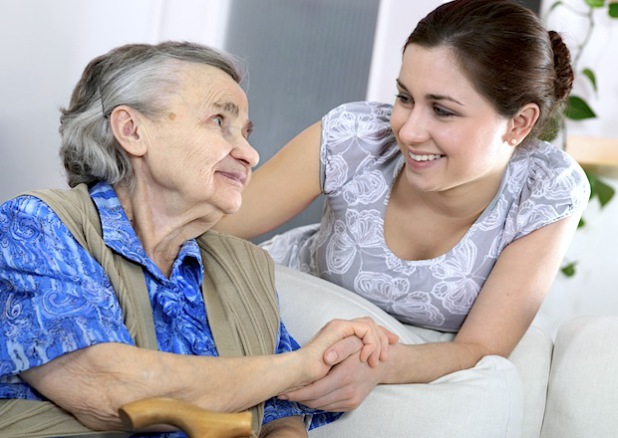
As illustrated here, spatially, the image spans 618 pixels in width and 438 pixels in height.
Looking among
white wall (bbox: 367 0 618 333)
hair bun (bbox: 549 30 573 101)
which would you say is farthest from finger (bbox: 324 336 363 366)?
white wall (bbox: 367 0 618 333)

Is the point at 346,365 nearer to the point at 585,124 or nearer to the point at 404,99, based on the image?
the point at 404,99

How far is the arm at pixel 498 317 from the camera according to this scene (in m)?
1.80

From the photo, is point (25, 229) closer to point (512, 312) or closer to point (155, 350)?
point (155, 350)

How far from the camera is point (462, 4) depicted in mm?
2059

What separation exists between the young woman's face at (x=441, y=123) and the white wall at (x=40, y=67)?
95 cm

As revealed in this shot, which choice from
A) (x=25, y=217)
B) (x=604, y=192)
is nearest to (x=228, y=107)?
(x=25, y=217)

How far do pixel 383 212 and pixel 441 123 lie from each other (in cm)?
30

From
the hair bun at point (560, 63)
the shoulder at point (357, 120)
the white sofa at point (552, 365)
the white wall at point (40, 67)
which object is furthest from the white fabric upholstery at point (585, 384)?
the white wall at point (40, 67)

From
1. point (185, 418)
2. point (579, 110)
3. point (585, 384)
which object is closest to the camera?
point (185, 418)

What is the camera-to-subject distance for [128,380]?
1.29 meters

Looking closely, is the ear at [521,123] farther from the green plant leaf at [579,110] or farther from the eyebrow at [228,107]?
the green plant leaf at [579,110]

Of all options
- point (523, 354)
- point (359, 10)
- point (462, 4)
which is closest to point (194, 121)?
point (462, 4)

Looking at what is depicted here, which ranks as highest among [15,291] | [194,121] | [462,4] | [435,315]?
[462,4]

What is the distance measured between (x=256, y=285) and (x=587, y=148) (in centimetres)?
235
